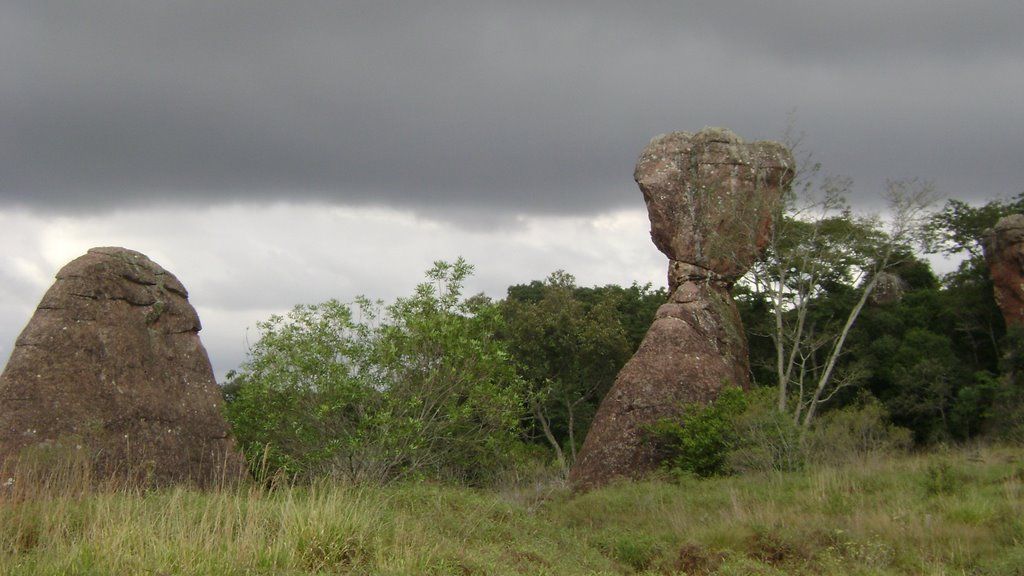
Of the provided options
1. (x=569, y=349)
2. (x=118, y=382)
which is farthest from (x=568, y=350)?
(x=118, y=382)

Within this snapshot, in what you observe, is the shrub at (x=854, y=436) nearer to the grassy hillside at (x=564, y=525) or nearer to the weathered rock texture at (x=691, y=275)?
the grassy hillside at (x=564, y=525)

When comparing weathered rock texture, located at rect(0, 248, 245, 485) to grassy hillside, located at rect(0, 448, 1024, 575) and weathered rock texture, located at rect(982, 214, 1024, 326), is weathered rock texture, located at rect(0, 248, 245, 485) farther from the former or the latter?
weathered rock texture, located at rect(982, 214, 1024, 326)

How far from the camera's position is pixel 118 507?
958 cm

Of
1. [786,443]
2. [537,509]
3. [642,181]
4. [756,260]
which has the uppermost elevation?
[642,181]

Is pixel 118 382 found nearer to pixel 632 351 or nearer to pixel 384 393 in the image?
pixel 384 393

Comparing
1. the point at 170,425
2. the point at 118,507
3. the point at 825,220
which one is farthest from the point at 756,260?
the point at 118,507

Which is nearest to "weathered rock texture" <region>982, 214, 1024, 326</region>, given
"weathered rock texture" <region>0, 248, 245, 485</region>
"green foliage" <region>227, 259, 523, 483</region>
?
"green foliage" <region>227, 259, 523, 483</region>

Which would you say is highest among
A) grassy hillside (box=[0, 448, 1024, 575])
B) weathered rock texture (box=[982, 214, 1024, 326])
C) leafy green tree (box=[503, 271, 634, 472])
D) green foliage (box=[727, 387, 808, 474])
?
weathered rock texture (box=[982, 214, 1024, 326])

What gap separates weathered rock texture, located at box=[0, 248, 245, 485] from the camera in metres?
14.9

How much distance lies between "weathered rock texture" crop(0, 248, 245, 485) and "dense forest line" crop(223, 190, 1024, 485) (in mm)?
724

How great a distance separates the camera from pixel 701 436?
20844mm

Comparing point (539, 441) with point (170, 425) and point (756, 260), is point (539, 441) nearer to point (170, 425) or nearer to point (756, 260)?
point (756, 260)

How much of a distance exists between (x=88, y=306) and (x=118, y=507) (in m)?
7.55

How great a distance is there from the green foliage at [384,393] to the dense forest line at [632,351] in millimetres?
33
